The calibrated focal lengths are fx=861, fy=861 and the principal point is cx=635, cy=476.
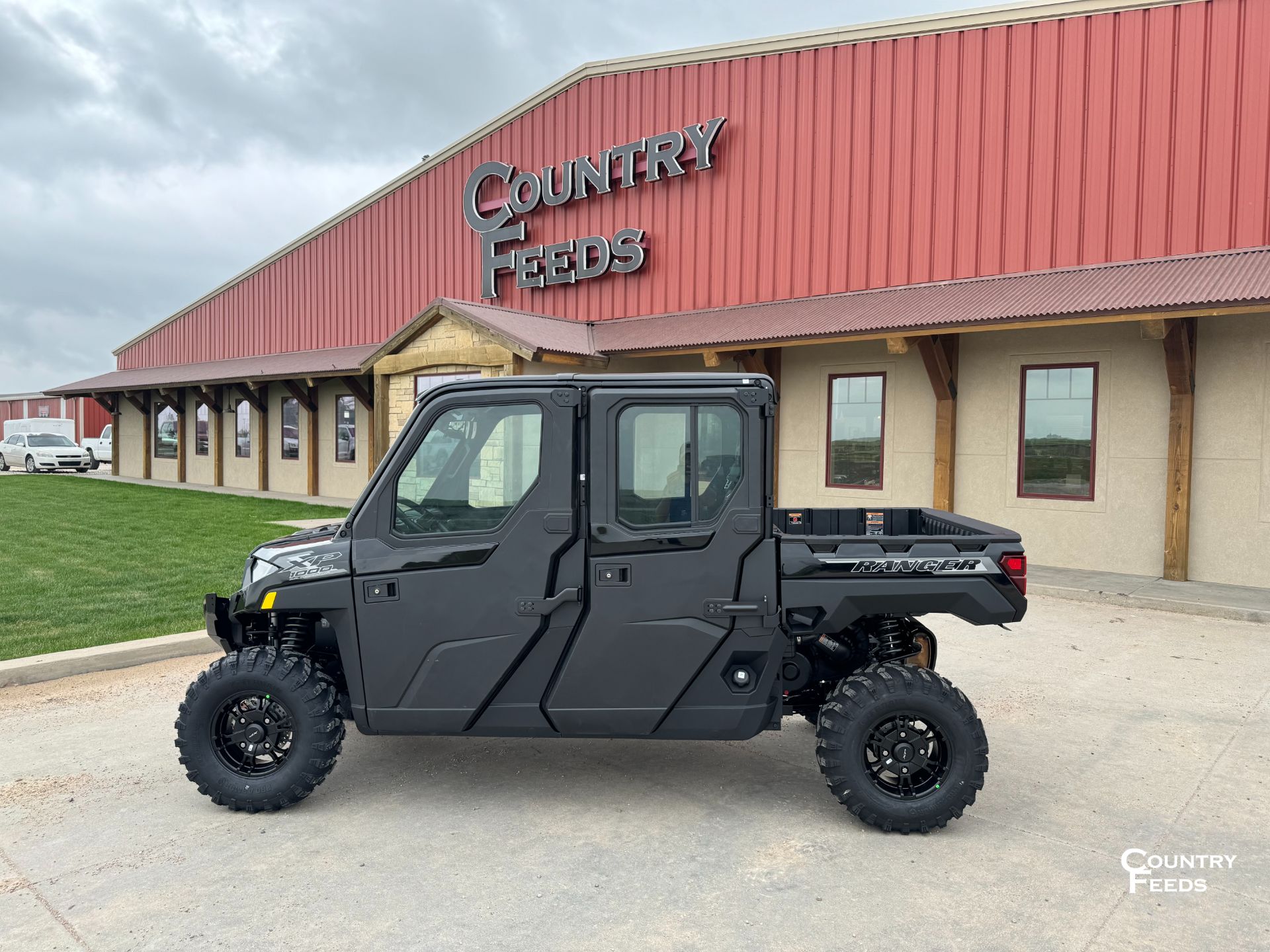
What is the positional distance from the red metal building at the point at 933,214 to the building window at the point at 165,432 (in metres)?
13.8

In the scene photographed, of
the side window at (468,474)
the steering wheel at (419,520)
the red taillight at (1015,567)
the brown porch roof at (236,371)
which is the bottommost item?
the red taillight at (1015,567)

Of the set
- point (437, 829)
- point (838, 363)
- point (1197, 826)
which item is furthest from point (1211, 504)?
point (437, 829)

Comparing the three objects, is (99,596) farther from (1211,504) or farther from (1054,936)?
(1211,504)

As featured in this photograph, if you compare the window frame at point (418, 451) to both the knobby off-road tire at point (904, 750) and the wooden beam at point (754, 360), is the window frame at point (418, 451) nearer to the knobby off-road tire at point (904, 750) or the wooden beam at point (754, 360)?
the knobby off-road tire at point (904, 750)

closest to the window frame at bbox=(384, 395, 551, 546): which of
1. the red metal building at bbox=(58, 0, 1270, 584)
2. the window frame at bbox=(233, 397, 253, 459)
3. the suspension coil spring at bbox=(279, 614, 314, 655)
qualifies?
the suspension coil spring at bbox=(279, 614, 314, 655)

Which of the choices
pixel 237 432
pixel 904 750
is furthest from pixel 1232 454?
pixel 237 432

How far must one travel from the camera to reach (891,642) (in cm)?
461

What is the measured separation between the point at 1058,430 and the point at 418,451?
1043 cm

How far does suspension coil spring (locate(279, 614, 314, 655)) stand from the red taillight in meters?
3.55

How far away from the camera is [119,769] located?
4715 millimetres

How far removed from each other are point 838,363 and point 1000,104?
4360 mm

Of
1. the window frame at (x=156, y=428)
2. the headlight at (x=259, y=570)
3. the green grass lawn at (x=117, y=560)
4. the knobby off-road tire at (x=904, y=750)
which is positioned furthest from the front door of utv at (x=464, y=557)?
the window frame at (x=156, y=428)

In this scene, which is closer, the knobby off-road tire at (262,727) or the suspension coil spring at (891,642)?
the knobby off-road tire at (262,727)

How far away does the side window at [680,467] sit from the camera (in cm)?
410
